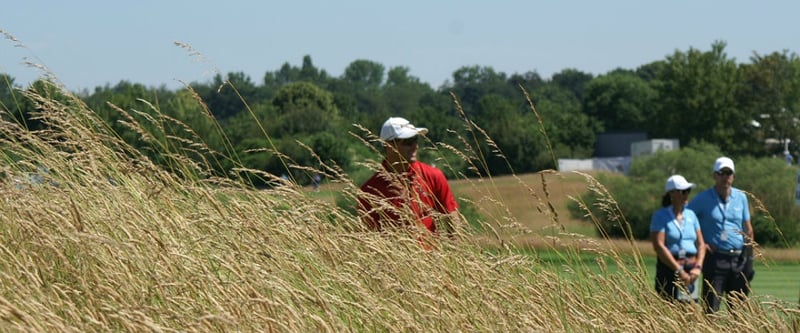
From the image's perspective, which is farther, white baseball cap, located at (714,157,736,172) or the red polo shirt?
white baseball cap, located at (714,157,736,172)

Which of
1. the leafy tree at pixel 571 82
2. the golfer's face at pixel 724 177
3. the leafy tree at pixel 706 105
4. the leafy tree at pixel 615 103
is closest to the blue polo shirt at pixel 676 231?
the golfer's face at pixel 724 177

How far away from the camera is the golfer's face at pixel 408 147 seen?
6.59 m

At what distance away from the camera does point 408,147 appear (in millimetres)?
6609

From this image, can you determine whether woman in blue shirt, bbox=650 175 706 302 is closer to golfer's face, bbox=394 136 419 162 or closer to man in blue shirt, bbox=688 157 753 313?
man in blue shirt, bbox=688 157 753 313

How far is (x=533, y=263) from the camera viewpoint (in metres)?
5.07

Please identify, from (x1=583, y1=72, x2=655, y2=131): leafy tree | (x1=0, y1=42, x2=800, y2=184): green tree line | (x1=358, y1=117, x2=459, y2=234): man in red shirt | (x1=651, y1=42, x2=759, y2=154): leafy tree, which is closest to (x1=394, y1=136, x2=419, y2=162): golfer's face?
(x1=358, y1=117, x2=459, y2=234): man in red shirt

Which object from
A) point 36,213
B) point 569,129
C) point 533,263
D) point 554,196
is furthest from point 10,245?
point 569,129

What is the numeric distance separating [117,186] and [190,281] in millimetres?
1556

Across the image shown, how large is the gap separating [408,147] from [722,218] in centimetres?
368

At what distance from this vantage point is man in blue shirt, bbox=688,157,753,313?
934cm

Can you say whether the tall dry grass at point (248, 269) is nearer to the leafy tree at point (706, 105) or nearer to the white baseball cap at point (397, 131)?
the white baseball cap at point (397, 131)

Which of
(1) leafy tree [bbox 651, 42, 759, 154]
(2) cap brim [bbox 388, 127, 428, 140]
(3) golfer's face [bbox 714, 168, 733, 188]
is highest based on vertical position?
(2) cap brim [bbox 388, 127, 428, 140]

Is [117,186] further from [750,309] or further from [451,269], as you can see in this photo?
[750,309]

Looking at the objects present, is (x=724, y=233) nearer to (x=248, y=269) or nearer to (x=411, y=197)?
(x=411, y=197)
